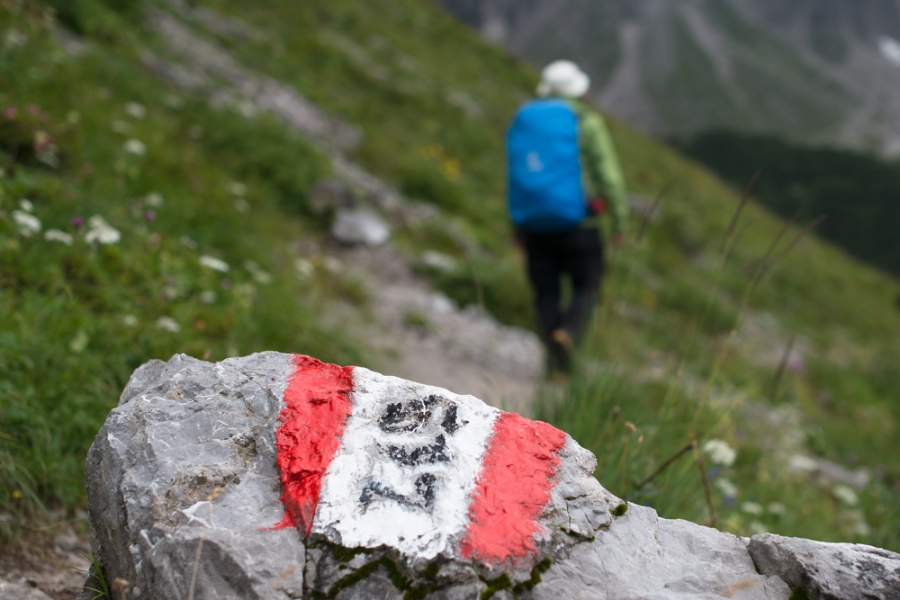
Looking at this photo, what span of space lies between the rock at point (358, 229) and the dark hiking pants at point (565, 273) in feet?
9.28

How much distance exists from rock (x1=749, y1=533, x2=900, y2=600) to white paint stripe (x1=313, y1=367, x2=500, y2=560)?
735 millimetres

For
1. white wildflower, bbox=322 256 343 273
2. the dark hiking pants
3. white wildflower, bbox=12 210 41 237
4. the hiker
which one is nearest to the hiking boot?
the hiker

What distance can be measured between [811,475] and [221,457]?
5822 millimetres

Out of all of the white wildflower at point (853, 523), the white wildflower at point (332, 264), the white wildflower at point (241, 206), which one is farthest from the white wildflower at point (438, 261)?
the white wildflower at point (853, 523)

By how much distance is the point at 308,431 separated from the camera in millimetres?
1446

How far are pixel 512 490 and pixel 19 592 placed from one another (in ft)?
4.75

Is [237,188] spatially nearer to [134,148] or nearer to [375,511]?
[134,148]

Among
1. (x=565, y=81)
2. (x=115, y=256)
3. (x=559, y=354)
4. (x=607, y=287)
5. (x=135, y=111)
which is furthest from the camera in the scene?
(x=607, y=287)

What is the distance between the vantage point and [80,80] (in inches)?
220

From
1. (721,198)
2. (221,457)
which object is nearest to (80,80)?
(221,457)

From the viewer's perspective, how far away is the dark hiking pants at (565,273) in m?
4.57

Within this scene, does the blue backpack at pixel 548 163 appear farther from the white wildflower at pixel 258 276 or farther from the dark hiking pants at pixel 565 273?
the white wildflower at pixel 258 276

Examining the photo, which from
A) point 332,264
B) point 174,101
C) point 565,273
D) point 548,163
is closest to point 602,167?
point 548,163

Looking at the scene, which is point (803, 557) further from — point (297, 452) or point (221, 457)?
point (221, 457)
